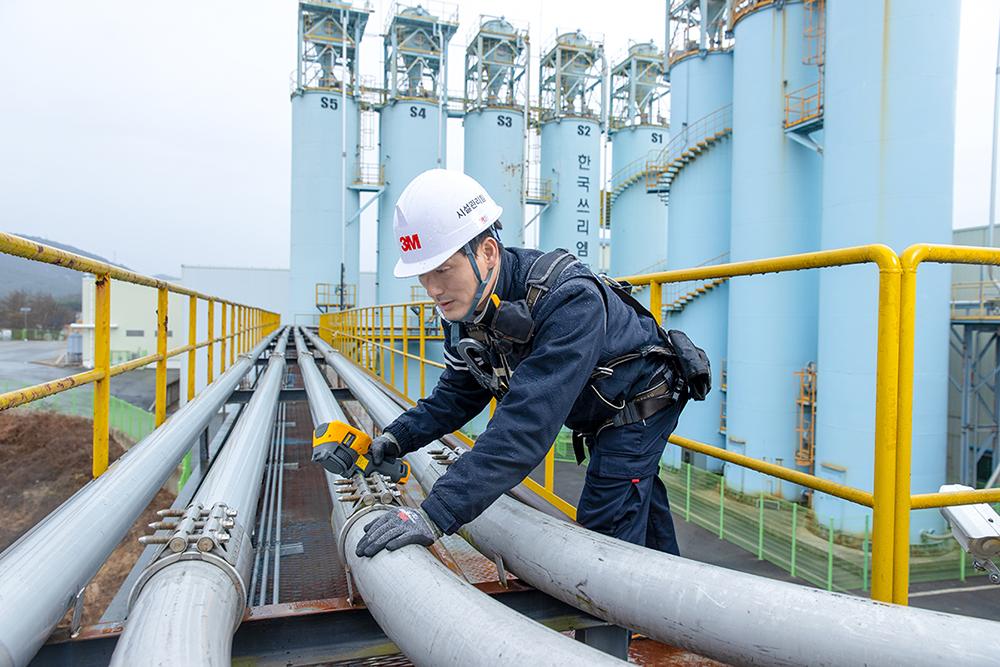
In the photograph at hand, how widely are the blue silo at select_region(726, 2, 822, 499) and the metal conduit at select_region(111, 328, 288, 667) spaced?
11.7m

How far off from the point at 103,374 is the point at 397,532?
180cm

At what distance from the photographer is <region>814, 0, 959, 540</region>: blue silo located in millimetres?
9688

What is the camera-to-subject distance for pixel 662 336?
2109 millimetres

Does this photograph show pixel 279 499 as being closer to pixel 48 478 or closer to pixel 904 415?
pixel 904 415

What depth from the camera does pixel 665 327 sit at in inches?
209

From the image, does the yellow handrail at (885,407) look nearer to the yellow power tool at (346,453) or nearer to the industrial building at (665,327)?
the industrial building at (665,327)

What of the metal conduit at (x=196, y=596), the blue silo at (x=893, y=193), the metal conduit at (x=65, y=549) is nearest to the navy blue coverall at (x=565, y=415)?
the metal conduit at (x=196, y=596)

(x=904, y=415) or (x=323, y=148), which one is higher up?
(x=323, y=148)

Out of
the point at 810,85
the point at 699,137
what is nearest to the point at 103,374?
the point at 810,85

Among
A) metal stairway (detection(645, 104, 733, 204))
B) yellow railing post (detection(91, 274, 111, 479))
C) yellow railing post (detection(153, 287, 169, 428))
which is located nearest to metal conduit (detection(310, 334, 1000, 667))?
yellow railing post (detection(91, 274, 111, 479))

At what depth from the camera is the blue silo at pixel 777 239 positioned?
40.1ft

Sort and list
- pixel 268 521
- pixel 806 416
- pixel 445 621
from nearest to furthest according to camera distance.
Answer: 1. pixel 445 621
2. pixel 268 521
3. pixel 806 416

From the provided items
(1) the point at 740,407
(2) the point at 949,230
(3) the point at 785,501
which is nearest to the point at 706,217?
(1) the point at 740,407

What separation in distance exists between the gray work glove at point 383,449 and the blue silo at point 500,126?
67.7 ft
